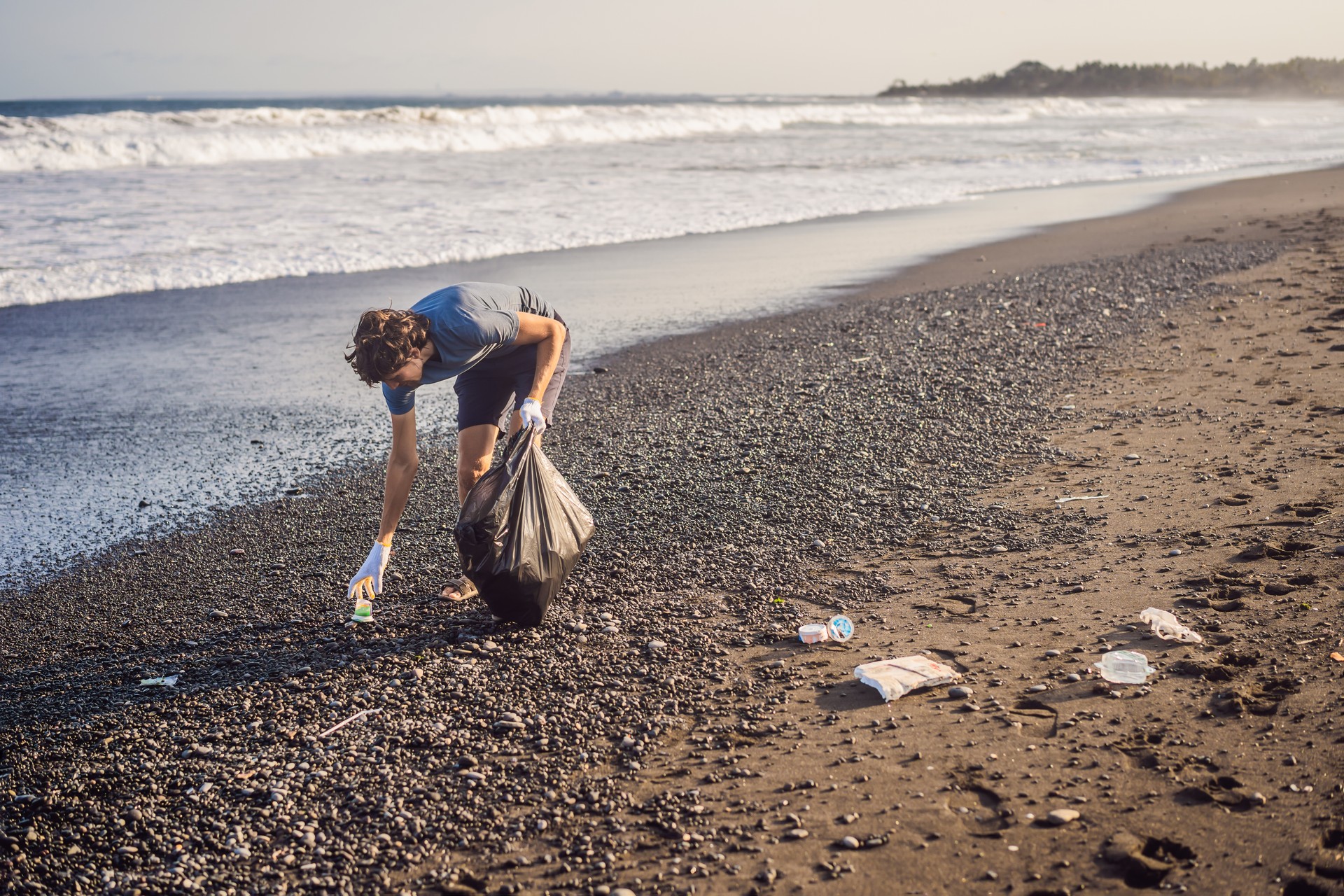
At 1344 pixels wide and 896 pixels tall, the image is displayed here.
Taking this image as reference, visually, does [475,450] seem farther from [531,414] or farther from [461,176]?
[461,176]

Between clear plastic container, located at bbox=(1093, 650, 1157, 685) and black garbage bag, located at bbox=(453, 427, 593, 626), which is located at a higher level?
black garbage bag, located at bbox=(453, 427, 593, 626)

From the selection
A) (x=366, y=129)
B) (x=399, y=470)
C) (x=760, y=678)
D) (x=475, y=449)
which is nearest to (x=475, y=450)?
(x=475, y=449)

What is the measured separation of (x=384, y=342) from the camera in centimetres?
328

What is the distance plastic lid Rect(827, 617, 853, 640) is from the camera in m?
3.54

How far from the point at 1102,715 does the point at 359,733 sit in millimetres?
2289

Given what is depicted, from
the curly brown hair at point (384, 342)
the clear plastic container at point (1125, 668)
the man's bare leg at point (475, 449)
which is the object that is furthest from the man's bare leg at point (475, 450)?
the clear plastic container at point (1125, 668)

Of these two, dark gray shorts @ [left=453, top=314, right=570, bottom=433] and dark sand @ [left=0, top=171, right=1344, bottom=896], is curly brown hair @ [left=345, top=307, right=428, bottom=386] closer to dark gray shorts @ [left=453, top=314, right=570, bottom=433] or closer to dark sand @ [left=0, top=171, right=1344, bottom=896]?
dark gray shorts @ [left=453, top=314, right=570, bottom=433]

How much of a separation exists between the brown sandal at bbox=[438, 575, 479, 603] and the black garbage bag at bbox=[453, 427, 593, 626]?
325mm

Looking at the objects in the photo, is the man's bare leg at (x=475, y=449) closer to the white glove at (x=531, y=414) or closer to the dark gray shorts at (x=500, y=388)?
the dark gray shorts at (x=500, y=388)

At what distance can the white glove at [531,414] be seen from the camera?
377 centimetres

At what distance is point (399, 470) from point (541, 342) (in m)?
0.77

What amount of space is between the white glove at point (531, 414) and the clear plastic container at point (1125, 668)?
2.15 m

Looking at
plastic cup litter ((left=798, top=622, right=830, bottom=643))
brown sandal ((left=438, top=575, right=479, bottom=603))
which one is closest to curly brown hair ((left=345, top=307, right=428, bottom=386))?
brown sandal ((left=438, top=575, right=479, bottom=603))

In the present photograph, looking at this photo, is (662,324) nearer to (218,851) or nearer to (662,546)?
(662,546)
